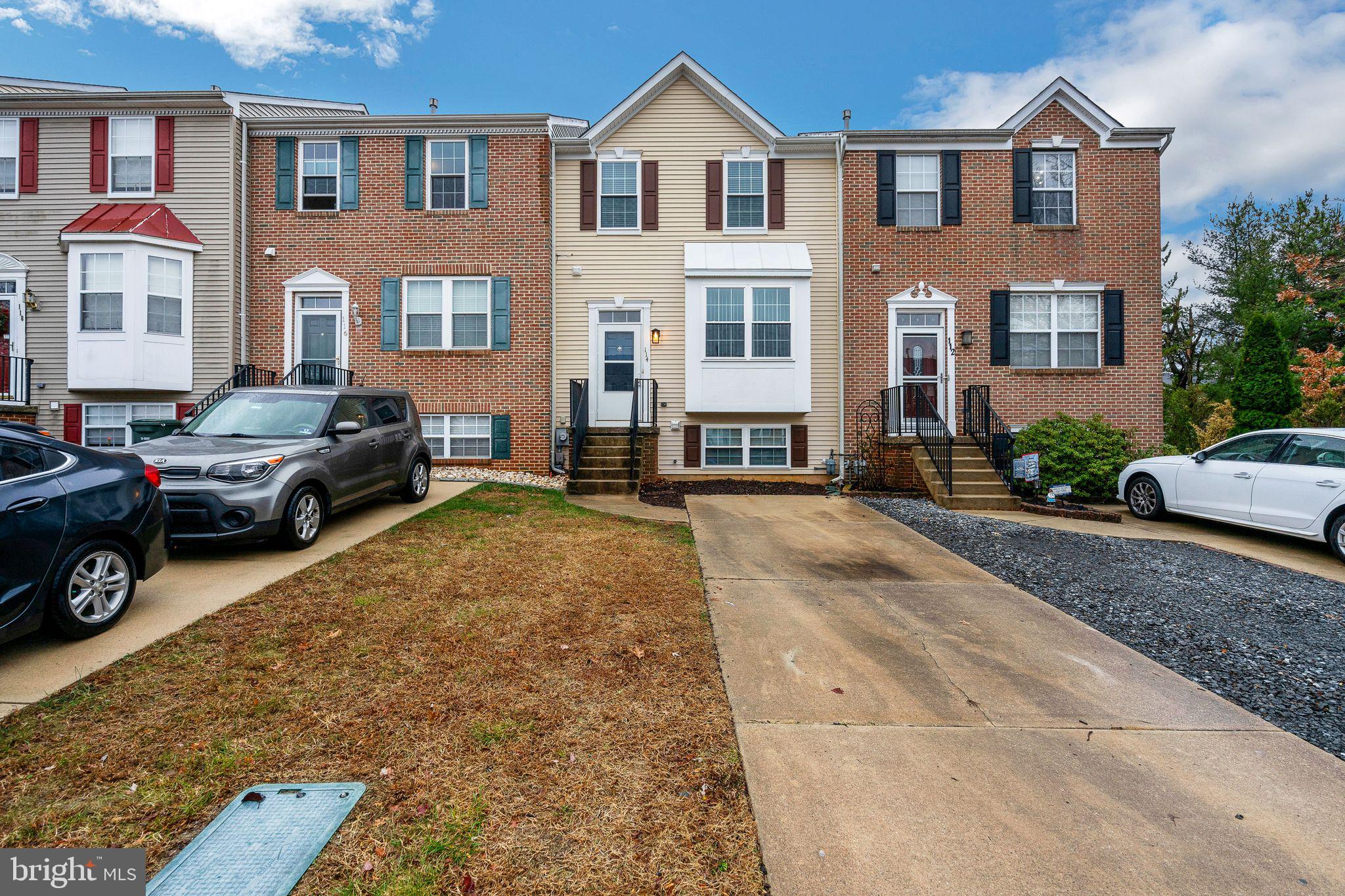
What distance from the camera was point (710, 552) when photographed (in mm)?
6434

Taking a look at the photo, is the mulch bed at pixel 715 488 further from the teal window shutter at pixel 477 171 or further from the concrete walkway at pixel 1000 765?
the teal window shutter at pixel 477 171

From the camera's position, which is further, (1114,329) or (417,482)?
(1114,329)

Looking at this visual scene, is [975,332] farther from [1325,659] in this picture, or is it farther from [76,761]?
[76,761]

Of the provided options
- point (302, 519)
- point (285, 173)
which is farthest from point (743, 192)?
point (302, 519)

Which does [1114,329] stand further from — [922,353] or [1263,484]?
[1263,484]

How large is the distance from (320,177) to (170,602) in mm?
10869

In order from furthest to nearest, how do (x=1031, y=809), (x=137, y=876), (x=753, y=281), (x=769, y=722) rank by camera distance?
(x=753, y=281)
(x=769, y=722)
(x=1031, y=809)
(x=137, y=876)

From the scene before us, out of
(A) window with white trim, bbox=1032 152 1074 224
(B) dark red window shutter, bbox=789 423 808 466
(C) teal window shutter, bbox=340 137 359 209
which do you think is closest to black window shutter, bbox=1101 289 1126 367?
(A) window with white trim, bbox=1032 152 1074 224

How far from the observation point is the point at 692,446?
41.1 feet

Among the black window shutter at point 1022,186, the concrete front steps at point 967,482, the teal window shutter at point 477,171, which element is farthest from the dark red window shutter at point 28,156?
the black window shutter at point 1022,186

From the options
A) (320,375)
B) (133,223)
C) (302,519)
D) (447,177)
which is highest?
(447,177)

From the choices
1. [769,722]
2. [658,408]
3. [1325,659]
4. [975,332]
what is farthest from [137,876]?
[975,332]

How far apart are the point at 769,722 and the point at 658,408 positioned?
979 centimetres

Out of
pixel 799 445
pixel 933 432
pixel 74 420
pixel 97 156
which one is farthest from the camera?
pixel 799 445
